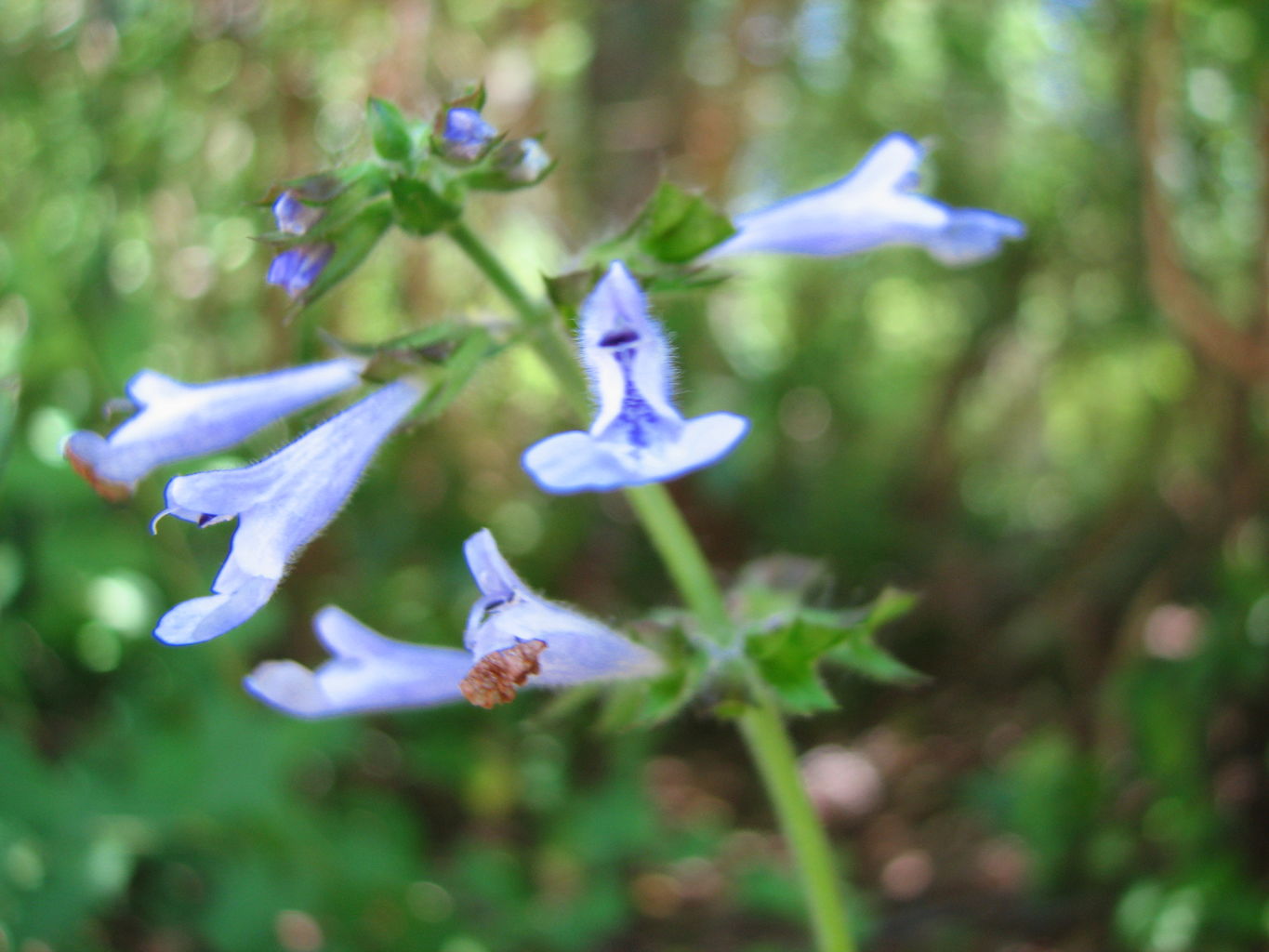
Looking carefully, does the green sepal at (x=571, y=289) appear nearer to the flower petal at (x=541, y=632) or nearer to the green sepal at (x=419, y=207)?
the green sepal at (x=419, y=207)

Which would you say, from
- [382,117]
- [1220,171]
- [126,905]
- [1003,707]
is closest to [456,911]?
[126,905]

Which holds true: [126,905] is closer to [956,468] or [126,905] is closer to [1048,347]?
[956,468]

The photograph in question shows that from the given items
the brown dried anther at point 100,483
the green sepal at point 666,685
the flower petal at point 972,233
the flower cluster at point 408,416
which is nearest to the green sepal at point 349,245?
the flower cluster at point 408,416

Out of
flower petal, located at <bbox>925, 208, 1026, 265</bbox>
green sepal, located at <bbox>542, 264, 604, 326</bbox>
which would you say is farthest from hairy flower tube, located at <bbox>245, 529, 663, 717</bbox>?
flower petal, located at <bbox>925, 208, 1026, 265</bbox>

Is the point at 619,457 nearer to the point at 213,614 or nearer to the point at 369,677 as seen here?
the point at 213,614

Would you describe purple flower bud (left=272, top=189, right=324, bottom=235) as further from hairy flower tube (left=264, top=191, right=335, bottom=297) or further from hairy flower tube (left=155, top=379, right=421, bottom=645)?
hairy flower tube (left=155, top=379, right=421, bottom=645)

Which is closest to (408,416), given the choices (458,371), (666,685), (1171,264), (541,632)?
(458,371)
